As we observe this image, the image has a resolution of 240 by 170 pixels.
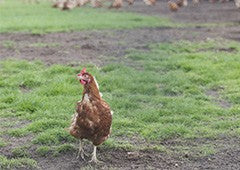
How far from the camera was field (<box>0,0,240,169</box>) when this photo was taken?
267 inches

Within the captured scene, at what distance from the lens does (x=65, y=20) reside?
1827cm

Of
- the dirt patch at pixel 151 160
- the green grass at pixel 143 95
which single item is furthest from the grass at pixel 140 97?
the dirt patch at pixel 151 160

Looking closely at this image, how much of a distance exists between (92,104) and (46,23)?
11447 mm

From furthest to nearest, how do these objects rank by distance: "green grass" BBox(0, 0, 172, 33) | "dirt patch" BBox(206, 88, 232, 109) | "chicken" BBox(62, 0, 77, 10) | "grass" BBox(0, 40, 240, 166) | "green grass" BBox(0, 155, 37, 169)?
"green grass" BBox(0, 0, 172, 33), "dirt patch" BBox(206, 88, 232, 109), "grass" BBox(0, 40, 240, 166), "green grass" BBox(0, 155, 37, 169), "chicken" BBox(62, 0, 77, 10)

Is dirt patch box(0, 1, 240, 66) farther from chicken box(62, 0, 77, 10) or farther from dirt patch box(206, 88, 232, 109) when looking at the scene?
chicken box(62, 0, 77, 10)

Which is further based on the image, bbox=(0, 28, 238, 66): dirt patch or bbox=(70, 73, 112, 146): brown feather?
bbox=(0, 28, 238, 66): dirt patch

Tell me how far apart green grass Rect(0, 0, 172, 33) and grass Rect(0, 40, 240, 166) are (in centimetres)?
444

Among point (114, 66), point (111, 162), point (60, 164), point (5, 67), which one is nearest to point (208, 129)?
point (111, 162)

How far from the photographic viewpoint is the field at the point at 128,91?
6.79m

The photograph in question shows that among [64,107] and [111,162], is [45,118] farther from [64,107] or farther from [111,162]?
[111,162]

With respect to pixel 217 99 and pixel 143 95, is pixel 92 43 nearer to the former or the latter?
pixel 143 95

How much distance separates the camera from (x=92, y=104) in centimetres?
619

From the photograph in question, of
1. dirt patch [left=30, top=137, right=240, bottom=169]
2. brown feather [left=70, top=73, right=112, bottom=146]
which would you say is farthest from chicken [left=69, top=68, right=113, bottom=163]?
dirt patch [left=30, top=137, right=240, bottom=169]

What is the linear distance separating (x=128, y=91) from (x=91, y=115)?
3.42 metres
